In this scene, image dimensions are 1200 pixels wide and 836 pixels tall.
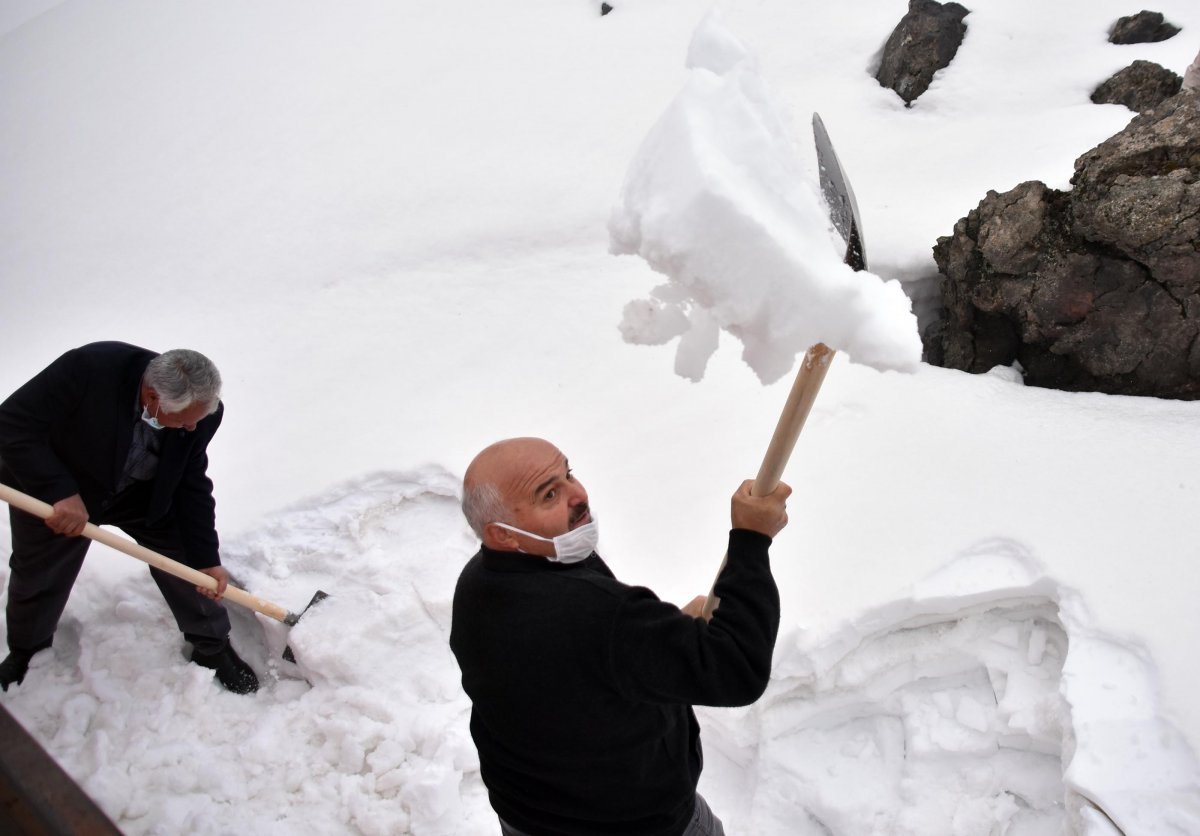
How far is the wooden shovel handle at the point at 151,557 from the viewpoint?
96.4 inches

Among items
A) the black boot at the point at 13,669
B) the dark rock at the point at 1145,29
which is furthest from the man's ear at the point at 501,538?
the dark rock at the point at 1145,29

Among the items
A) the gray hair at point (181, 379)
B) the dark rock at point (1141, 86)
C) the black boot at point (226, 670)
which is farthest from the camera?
the dark rock at point (1141, 86)

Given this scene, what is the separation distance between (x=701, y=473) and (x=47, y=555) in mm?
2297

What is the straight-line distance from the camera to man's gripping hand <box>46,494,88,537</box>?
97.0 inches

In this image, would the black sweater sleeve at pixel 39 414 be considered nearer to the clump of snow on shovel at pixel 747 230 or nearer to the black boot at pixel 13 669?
the black boot at pixel 13 669

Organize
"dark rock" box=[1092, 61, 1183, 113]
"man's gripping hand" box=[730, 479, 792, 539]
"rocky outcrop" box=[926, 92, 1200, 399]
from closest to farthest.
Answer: "man's gripping hand" box=[730, 479, 792, 539]
"rocky outcrop" box=[926, 92, 1200, 399]
"dark rock" box=[1092, 61, 1183, 113]

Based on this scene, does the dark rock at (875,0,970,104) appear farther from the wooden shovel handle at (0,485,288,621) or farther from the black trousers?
the black trousers

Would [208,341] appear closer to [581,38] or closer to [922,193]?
[581,38]

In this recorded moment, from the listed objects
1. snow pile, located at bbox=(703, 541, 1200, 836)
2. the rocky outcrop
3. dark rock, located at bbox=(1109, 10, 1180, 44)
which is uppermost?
dark rock, located at bbox=(1109, 10, 1180, 44)

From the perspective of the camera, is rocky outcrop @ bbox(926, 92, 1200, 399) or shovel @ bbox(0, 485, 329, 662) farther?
rocky outcrop @ bbox(926, 92, 1200, 399)

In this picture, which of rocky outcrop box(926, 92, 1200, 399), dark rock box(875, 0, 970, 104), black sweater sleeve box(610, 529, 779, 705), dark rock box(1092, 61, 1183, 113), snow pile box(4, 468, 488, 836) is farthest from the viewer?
dark rock box(875, 0, 970, 104)

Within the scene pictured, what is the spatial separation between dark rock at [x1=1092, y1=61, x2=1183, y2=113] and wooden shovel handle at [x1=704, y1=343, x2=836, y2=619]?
13.3 feet

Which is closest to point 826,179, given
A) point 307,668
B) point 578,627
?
point 578,627

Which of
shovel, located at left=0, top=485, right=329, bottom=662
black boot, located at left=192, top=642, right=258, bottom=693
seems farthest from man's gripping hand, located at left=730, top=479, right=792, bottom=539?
black boot, located at left=192, top=642, right=258, bottom=693
